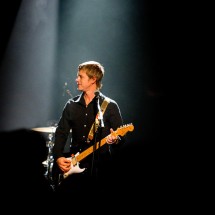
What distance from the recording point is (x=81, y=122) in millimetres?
2863

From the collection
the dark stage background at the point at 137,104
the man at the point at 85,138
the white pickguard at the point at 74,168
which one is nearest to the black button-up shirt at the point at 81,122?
the man at the point at 85,138

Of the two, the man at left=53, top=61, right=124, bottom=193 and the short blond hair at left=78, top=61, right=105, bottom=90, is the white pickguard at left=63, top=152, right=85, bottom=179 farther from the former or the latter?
the short blond hair at left=78, top=61, right=105, bottom=90

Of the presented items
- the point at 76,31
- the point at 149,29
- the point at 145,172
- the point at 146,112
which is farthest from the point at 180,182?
the point at 76,31

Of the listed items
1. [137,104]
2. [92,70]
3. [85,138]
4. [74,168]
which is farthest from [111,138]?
[137,104]

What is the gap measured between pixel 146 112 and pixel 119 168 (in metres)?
1.27

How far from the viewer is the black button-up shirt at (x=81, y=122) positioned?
2842mm

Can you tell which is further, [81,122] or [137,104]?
[137,104]

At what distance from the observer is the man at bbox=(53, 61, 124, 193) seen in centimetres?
277

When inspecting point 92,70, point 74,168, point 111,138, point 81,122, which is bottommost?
point 74,168

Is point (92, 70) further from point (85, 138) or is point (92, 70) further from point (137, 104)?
point (137, 104)

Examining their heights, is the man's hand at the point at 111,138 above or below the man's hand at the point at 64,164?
above

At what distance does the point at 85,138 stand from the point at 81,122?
19 cm

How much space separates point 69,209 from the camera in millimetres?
2717

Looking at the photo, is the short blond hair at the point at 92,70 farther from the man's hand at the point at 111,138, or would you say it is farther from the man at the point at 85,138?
the man's hand at the point at 111,138
